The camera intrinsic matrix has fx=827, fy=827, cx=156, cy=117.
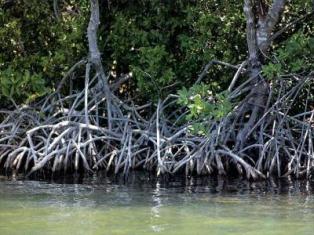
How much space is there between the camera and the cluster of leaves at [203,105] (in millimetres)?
9453

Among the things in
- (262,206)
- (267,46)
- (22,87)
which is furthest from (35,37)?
(262,206)

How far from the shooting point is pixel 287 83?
34.1 ft

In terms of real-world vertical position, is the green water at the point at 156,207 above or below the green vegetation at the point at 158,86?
below

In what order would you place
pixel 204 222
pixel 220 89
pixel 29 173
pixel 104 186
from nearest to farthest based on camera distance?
pixel 204 222 → pixel 104 186 → pixel 29 173 → pixel 220 89

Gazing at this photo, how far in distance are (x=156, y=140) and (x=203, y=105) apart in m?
1.12

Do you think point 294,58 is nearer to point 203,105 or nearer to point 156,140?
point 203,105

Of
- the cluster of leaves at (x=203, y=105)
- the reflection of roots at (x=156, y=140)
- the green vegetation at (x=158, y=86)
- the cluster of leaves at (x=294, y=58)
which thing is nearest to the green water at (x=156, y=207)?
the reflection of roots at (x=156, y=140)

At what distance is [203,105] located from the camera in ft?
30.9

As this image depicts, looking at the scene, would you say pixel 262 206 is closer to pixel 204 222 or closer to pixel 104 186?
pixel 204 222

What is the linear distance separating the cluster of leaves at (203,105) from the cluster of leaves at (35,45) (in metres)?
2.44

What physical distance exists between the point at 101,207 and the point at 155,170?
253 centimetres

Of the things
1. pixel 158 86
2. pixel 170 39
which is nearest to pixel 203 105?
pixel 158 86

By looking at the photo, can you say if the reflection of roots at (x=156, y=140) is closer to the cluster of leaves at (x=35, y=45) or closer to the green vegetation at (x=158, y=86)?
the green vegetation at (x=158, y=86)

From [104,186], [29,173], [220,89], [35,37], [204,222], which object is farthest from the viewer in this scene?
[35,37]
